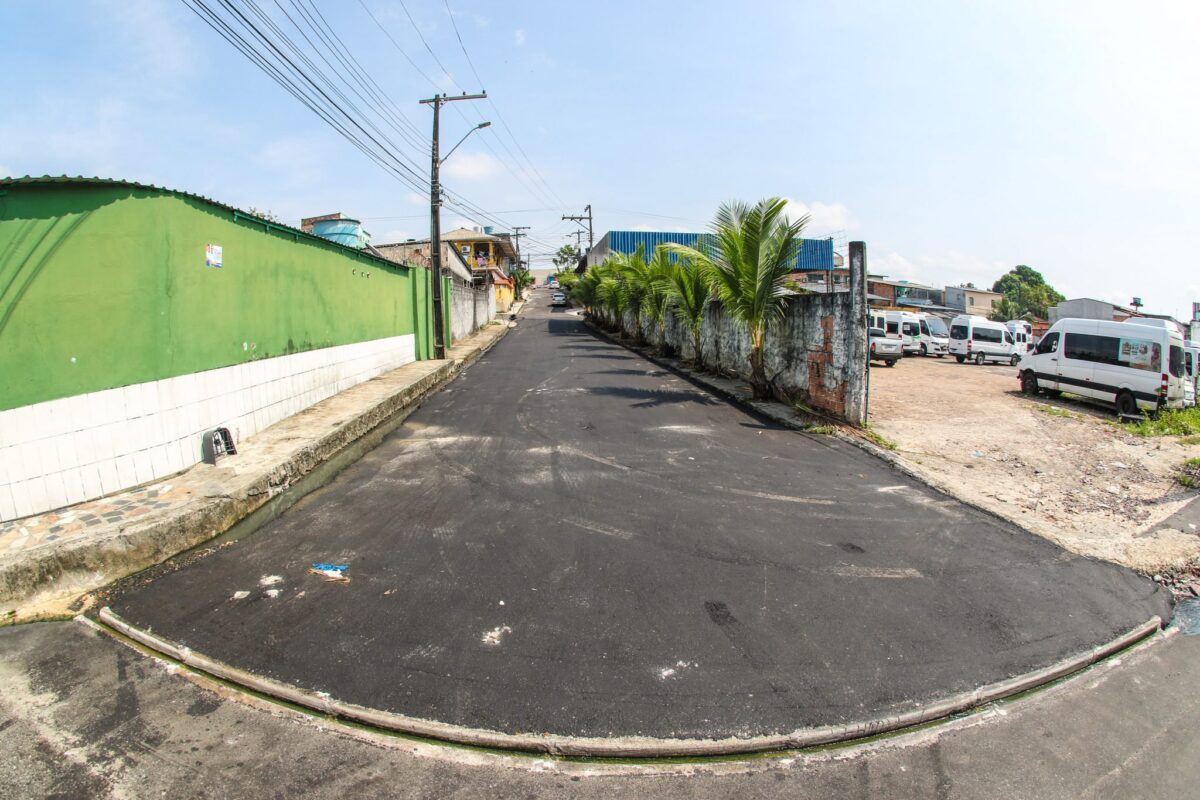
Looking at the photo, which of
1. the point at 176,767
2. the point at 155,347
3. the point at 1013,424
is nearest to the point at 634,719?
the point at 176,767

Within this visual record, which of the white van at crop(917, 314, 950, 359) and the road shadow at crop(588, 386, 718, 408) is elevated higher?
the white van at crop(917, 314, 950, 359)

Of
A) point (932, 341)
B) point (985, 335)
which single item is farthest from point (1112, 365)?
point (932, 341)

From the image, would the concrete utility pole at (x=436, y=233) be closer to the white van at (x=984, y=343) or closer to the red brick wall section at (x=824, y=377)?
the red brick wall section at (x=824, y=377)

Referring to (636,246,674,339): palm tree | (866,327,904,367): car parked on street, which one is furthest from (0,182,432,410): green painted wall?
(866,327,904,367): car parked on street

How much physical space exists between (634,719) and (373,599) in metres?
2.04

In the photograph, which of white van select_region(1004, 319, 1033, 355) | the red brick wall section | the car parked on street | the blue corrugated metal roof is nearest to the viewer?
the red brick wall section

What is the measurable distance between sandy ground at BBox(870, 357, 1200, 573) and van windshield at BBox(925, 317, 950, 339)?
17.2 metres

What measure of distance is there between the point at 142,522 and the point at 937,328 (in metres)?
33.3

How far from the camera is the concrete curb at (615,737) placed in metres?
2.93

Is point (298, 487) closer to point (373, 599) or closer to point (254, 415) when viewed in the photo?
point (254, 415)

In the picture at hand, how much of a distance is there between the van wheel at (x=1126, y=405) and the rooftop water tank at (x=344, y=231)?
2208 cm

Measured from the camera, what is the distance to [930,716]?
3.25m

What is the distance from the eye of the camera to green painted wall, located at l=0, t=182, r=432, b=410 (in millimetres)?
4848

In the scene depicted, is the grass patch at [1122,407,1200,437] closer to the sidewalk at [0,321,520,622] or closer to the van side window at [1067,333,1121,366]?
the van side window at [1067,333,1121,366]
